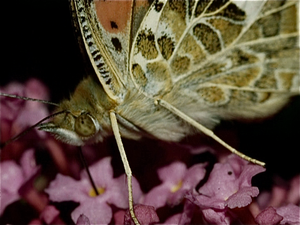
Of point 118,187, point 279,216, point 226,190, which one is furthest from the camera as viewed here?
point 118,187

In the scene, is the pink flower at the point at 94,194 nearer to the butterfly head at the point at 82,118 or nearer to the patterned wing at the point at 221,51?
the butterfly head at the point at 82,118

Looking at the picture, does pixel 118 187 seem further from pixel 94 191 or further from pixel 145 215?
pixel 145 215

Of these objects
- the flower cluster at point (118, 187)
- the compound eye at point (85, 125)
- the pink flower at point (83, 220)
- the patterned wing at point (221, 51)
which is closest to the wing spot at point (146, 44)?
the patterned wing at point (221, 51)

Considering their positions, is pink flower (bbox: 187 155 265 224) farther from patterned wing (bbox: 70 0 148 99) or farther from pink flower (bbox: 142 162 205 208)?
patterned wing (bbox: 70 0 148 99)

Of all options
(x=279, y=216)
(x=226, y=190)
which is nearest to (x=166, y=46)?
(x=226, y=190)

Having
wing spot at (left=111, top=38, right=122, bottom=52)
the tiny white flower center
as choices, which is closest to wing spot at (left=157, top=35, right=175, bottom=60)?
wing spot at (left=111, top=38, right=122, bottom=52)

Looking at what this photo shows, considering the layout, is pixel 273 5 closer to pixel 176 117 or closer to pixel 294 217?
pixel 176 117

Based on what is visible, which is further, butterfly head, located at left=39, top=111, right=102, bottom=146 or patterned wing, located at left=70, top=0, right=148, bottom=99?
butterfly head, located at left=39, top=111, right=102, bottom=146
